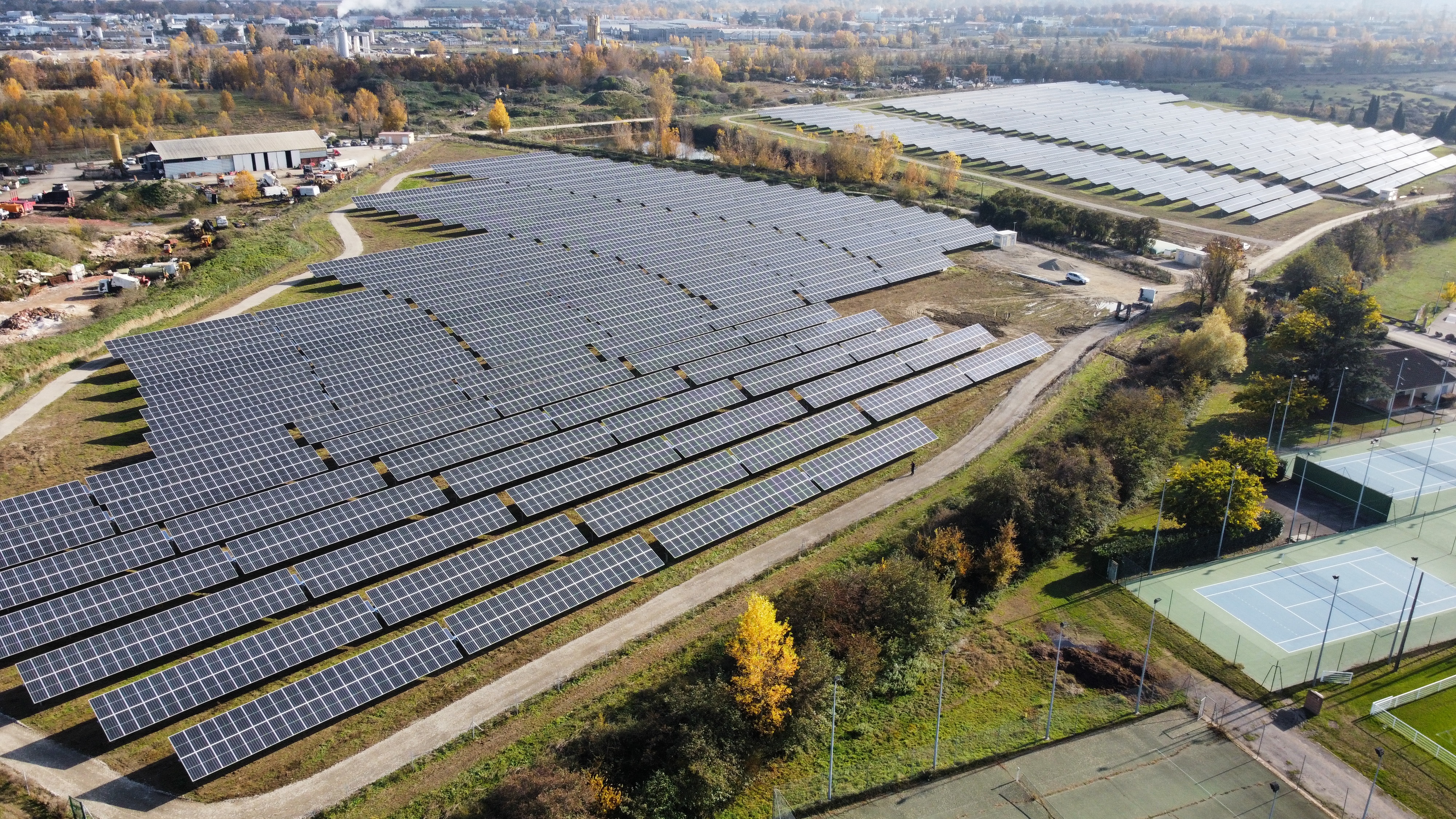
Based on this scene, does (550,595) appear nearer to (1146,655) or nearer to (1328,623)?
(1146,655)

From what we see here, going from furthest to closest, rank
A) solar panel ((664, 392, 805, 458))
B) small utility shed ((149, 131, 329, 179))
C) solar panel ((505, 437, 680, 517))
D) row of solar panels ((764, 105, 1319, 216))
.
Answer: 1. row of solar panels ((764, 105, 1319, 216))
2. small utility shed ((149, 131, 329, 179))
3. solar panel ((664, 392, 805, 458))
4. solar panel ((505, 437, 680, 517))

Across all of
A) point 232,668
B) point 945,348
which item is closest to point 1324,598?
point 945,348

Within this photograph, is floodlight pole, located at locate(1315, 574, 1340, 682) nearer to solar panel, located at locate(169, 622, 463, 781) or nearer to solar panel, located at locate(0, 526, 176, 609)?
solar panel, located at locate(169, 622, 463, 781)

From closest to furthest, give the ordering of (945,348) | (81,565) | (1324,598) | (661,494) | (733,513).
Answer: (81,565)
(1324,598)
(733,513)
(661,494)
(945,348)

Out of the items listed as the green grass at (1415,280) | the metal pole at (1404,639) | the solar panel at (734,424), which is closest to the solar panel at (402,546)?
the solar panel at (734,424)

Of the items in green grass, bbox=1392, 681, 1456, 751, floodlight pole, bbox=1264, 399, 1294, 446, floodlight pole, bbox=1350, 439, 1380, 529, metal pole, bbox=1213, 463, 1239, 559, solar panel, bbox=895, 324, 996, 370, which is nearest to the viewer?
green grass, bbox=1392, 681, 1456, 751

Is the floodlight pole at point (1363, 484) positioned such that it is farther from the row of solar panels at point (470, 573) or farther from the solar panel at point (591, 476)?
the solar panel at point (591, 476)

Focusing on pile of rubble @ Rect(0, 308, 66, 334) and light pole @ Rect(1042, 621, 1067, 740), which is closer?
light pole @ Rect(1042, 621, 1067, 740)

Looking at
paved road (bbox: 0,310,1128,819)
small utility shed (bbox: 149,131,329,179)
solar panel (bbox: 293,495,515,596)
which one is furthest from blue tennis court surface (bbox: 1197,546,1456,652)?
small utility shed (bbox: 149,131,329,179)
